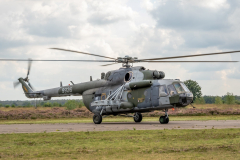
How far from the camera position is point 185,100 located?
2472 cm

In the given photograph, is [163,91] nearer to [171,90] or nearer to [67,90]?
[171,90]

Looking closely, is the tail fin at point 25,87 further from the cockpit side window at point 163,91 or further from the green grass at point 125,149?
the green grass at point 125,149

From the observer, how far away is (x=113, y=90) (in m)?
28.9

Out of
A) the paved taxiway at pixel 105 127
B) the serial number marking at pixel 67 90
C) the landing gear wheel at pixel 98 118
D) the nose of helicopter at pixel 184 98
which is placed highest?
the serial number marking at pixel 67 90

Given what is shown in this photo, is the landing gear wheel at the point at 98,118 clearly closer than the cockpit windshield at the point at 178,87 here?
No

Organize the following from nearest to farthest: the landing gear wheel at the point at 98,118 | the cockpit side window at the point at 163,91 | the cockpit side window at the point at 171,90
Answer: the cockpit side window at the point at 171,90, the cockpit side window at the point at 163,91, the landing gear wheel at the point at 98,118

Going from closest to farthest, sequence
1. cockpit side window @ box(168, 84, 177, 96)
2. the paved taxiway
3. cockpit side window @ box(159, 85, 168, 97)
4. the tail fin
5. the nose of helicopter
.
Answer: the paved taxiway → the nose of helicopter → cockpit side window @ box(168, 84, 177, 96) → cockpit side window @ box(159, 85, 168, 97) → the tail fin

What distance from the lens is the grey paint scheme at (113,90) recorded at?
85.0ft

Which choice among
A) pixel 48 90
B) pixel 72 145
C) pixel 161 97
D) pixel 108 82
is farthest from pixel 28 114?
pixel 72 145

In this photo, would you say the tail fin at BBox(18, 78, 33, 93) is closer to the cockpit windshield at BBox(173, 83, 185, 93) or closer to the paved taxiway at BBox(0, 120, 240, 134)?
the paved taxiway at BBox(0, 120, 240, 134)

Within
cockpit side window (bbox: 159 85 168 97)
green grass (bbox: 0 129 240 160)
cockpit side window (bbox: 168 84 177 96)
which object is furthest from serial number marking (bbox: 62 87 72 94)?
green grass (bbox: 0 129 240 160)

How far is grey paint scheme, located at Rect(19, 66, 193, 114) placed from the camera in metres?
25.9

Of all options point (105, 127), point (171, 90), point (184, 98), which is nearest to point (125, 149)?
point (105, 127)

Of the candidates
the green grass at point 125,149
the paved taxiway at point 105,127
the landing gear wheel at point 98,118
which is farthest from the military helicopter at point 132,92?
the green grass at point 125,149
